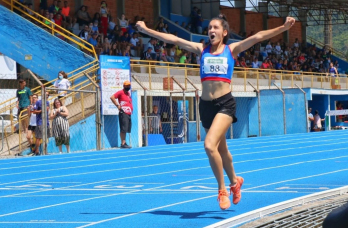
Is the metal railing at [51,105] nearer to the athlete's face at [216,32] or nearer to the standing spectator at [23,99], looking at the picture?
the standing spectator at [23,99]

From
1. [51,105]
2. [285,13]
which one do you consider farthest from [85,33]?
[285,13]

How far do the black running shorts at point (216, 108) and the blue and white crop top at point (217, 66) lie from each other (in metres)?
0.21

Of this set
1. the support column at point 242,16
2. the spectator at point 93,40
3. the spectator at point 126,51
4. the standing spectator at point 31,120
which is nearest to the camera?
the standing spectator at point 31,120

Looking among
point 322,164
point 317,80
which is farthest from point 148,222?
point 317,80

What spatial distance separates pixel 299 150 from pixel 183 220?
37.7 feet

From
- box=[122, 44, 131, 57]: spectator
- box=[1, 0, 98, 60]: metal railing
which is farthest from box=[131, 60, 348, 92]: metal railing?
box=[1, 0, 98, 60]: metal railing

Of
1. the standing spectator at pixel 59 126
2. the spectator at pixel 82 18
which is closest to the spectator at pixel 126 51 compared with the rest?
the spectator at pixel 82 18

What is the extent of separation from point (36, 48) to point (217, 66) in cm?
1793

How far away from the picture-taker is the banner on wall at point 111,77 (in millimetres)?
20109

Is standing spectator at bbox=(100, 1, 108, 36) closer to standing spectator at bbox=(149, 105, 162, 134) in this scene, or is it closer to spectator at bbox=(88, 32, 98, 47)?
spectator at bbox=(88, 32, 98, 47)

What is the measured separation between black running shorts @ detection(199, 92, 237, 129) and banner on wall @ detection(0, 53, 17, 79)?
59.5 feet

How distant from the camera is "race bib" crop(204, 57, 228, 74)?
22.4ft

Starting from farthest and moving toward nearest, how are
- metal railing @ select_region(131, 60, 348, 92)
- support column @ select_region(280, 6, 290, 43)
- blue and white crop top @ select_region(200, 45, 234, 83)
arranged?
support column @ select_region(280, 6, 290, 43) → metal railing @ select_region(131, 60, 348, 92) → blue and white crop top @ select_region(200, 45, 234, 83)

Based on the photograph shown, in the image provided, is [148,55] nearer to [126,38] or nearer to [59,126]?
[126,38]
